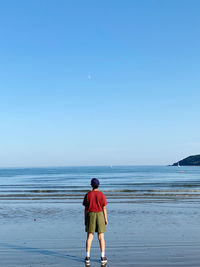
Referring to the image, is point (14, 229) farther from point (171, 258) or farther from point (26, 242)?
point (171, 258)

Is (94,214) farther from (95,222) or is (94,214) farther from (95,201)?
(95,201)

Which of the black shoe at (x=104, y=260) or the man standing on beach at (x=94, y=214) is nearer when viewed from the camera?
the black shoe at (x=104, y=260)

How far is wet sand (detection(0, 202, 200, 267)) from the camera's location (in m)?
8.09

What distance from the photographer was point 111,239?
1055cm

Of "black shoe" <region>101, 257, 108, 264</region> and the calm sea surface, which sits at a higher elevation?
"black shoe" <region>101, 257, 108, 264</region>

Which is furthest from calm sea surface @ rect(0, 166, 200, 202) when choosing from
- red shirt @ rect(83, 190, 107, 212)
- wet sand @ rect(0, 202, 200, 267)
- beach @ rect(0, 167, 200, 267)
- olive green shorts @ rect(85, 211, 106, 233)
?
red shirt @ rect(83, 190, 107, 212)

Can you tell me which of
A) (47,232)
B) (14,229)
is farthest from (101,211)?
(14,229)

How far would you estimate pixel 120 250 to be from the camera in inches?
356

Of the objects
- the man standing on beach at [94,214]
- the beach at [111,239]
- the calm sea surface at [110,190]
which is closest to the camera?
the man standing on beach at [94,214]

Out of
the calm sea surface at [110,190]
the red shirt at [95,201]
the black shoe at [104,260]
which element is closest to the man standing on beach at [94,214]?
the red shirt at [95,201]

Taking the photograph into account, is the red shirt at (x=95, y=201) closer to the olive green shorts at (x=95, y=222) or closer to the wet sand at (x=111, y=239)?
the olive green shorts at (x=95, y=222)

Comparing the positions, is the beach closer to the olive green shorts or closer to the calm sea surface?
the olive green shorts

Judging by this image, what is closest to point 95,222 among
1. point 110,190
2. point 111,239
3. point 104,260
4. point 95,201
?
point 95,201

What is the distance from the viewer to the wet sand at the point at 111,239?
809 centimetres
